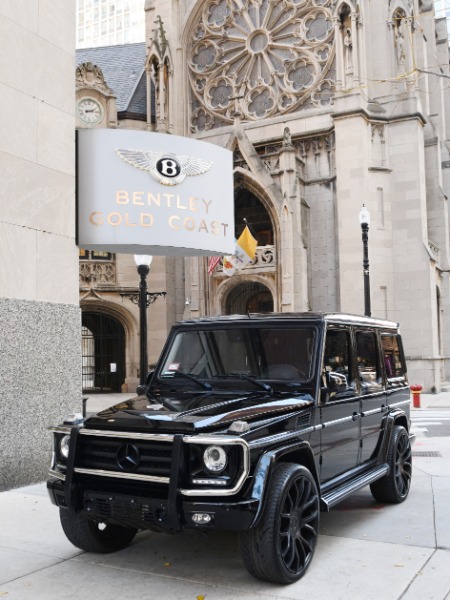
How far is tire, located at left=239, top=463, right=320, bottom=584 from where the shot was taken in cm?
439

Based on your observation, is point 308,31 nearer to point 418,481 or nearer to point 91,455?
point 418,481

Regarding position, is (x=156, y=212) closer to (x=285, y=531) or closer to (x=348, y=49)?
(x=285, y=531)

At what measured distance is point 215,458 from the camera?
441cm

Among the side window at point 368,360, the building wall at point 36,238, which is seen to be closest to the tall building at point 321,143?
the building wall at point 36,238

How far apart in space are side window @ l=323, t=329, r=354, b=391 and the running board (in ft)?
2.75

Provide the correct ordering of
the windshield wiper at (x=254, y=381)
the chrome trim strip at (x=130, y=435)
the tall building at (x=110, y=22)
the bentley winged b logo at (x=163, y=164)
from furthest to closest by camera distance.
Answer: the tall building at (x=110, y=22) < the bentley winged b logo at (x=163, y=164) < the windshield wiper at (x=254, y=381) < the chrome trim strip at (x=130, y=435)

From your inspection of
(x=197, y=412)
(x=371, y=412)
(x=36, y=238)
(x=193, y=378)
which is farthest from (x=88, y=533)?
(x=36, y=238)

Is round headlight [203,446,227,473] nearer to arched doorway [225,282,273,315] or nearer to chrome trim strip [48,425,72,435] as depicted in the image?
chrome trim strip [48,425,72,435]

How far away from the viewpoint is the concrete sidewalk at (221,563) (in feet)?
14.6

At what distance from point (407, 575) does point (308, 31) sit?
27537mm

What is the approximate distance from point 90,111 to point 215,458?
2710 centimetres

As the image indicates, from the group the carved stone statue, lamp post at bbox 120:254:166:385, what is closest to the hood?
lamp post at bbox 120:254:166:385

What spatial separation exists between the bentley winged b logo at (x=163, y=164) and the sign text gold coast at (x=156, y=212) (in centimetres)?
26

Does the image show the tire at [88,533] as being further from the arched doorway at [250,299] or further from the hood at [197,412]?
the arched doorway at [250,299]
